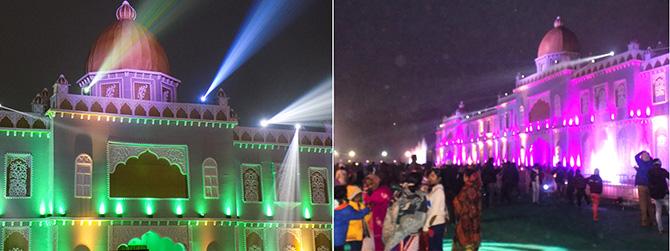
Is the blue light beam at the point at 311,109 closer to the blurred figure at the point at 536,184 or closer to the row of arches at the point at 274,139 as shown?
the row of arches at the point at 274,139

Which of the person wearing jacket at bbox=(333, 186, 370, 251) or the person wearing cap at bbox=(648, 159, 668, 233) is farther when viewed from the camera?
the person wearing jacket at bbox=(333, 186, 370, 251)

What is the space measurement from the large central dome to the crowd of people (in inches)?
Result: 167

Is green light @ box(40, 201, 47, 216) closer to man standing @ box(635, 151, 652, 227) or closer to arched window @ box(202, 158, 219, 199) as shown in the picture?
arched window @ box(202, 158, 219, 199)

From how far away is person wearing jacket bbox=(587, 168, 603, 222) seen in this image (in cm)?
589

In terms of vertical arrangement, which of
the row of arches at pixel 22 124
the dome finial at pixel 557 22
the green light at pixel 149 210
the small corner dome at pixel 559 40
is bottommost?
the green light at pixel 149 210

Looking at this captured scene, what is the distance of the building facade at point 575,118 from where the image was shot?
5777 mm

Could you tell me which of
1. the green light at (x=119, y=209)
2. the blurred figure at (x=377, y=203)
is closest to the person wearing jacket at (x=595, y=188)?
the blurred figure at (x=377, y=203)

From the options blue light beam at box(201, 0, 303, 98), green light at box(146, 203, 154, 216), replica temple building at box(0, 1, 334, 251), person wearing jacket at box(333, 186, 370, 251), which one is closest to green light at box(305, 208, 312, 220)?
replica temple building at box(0, 1, 334, 251)

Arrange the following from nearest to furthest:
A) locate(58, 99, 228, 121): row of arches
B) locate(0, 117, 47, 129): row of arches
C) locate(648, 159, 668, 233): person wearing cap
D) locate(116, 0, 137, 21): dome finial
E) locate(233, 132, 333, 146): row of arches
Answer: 1. locate(648, 159, 668, 233): person wearing cap
2. locate(0, 117, 47, 129): row of arches
3. locate(58, 99, 228, 121): row of arches
4. locate(116, 0, 137, 21): dome finial
5. locate(233, 132, 333, 146): row of arches

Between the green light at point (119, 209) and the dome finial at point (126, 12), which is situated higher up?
the dome finial at point (126, 12)

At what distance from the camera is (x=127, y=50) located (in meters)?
9.34

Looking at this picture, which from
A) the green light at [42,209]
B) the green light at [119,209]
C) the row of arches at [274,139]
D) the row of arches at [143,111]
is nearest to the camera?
the green light at [42,209]

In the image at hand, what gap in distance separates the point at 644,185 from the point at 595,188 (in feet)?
1.19

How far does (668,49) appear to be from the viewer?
578 cm
